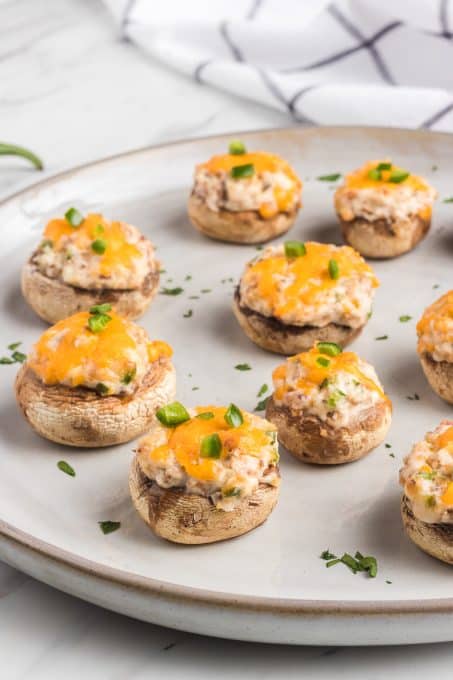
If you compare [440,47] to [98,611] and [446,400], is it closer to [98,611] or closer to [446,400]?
[446,400]

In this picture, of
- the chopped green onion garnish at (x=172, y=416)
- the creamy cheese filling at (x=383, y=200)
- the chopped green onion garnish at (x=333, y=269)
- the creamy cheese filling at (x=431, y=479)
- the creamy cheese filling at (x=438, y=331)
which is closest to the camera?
the creamy cheese filling at (x=431, y=479)

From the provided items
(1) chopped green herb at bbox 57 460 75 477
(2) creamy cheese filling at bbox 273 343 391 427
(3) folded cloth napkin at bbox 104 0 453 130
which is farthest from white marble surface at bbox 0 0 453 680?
(2) creamy cheese filling at bbox 273 343 391 427

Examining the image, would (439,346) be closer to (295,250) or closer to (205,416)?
(295,250)

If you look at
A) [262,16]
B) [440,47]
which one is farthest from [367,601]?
[262,16]

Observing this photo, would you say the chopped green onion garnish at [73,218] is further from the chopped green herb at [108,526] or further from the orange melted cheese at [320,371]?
the chopped green herb at [108,526]

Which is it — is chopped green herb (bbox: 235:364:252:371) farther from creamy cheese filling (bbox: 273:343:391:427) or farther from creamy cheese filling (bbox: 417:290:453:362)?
creamy cheese filling (bbox: 417:290:453:362)

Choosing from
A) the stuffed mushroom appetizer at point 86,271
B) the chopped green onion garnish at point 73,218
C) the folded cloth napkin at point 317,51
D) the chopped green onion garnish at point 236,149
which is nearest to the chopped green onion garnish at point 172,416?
the stuffed mushroom appetizer at point 86,271
